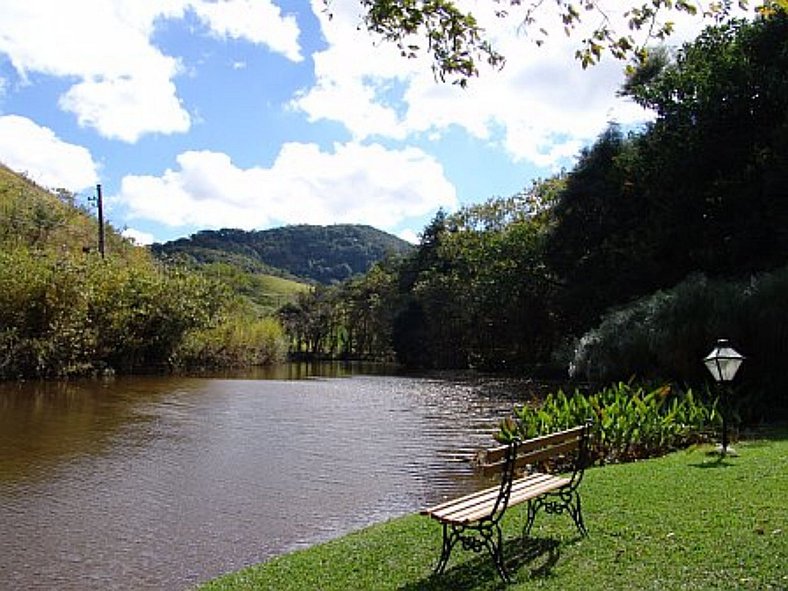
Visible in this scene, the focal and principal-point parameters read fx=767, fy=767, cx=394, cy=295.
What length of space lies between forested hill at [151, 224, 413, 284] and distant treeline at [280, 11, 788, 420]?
97538mm

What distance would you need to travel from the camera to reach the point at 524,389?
101 feet

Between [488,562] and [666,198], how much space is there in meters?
25.1

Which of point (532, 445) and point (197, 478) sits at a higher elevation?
point (532, 445)

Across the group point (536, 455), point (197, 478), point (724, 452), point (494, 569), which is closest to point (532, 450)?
point (536, 455)

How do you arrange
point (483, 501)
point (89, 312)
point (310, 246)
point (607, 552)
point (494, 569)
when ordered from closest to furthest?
1. point (494, 569)
2. point (483, 501)
3. point (607, 552)
4. point (89, 312)
5. point (310, 246)

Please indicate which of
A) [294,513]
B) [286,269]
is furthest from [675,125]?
[286,269]

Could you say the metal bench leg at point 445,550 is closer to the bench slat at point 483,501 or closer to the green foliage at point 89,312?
the bench slat at point 483,501

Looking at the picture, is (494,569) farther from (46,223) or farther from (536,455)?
(46,223)

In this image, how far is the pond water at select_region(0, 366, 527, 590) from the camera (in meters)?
7.59

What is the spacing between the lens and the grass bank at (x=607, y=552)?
17.1ft

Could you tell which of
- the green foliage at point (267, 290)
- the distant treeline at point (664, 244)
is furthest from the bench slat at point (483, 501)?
the green foliage at point (267, 290)

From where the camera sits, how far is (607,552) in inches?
229

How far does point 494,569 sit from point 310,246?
154585 mm

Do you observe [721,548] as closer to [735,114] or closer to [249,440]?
[249,440]
